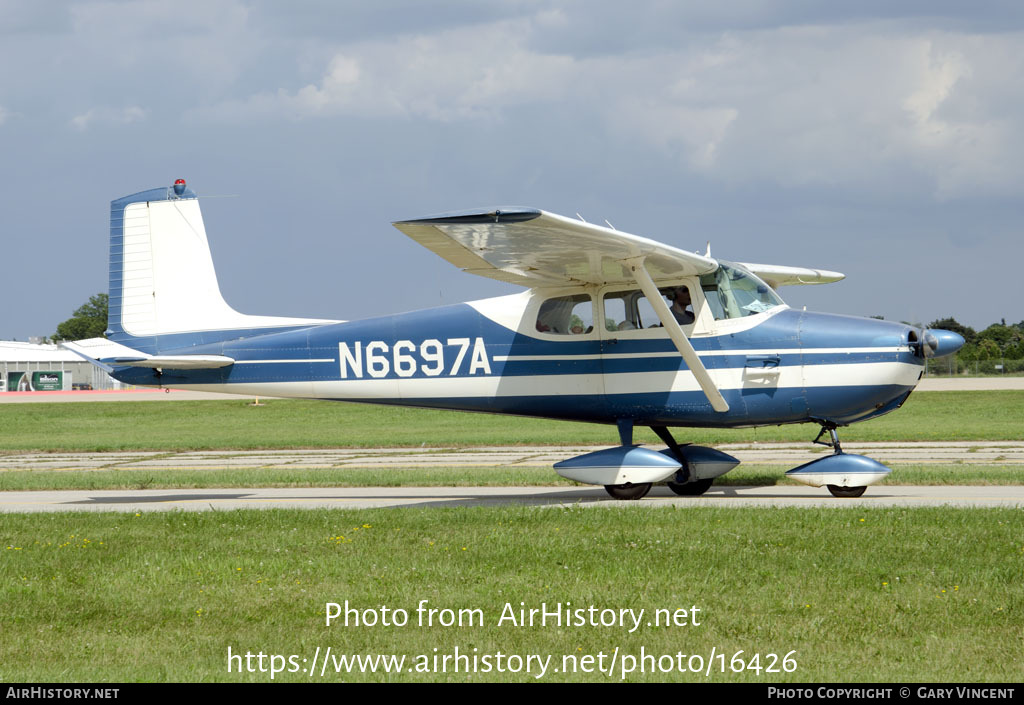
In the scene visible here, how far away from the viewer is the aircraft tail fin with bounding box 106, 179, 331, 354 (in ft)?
50.3

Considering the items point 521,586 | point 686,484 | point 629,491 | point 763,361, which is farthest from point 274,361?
point 521,586

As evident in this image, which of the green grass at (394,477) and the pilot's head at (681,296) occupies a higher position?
the pilot's head at (681,296)

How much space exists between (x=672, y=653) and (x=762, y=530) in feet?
11.6

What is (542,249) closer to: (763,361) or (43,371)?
(763,361)

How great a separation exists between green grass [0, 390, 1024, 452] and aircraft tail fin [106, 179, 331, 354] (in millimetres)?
11338

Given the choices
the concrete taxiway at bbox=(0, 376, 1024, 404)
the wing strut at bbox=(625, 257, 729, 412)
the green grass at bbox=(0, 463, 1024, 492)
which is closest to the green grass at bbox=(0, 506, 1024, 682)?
the wing strut at bbox=(625, 257, 729, 412)

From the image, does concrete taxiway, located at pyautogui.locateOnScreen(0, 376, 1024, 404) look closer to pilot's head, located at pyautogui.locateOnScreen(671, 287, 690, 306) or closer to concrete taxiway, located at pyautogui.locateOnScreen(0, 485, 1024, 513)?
concrete taxiway, located at pyautogui.locateOnScreen(0, 485, 1024, 513)

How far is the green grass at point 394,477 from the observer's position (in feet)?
49.1

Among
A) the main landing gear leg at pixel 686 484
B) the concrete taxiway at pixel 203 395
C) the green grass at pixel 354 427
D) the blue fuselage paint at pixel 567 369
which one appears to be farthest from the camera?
the concrete taxiway at pixel 203 395

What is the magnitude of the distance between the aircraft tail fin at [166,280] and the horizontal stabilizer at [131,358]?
0.15 m

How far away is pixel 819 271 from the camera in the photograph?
16.7 m

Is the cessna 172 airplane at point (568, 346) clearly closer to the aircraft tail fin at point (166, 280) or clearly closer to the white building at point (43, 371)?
the aircraft tail fin at point (166, 280)

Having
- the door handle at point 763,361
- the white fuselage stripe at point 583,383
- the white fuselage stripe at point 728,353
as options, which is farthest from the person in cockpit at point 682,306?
the door handle at point 763,361

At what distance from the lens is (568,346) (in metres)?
13.7
